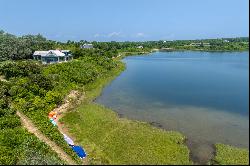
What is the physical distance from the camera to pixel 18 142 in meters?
20.6

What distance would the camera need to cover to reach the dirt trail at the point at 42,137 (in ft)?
62.5

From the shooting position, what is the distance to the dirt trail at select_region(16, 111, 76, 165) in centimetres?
1904

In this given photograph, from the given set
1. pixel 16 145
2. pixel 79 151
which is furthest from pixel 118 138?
pixel 16 145

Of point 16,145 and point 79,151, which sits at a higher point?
point 16,145

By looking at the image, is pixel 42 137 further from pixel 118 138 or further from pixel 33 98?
pixel 33 98

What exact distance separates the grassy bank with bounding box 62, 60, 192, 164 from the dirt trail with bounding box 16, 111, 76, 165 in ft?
4.96

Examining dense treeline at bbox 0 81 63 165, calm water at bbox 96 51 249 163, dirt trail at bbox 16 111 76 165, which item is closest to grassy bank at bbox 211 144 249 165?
calm water at bbox 96 51 249 163

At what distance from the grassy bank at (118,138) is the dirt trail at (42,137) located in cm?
151

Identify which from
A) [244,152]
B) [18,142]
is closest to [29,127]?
[18,142]

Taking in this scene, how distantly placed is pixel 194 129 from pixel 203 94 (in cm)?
919

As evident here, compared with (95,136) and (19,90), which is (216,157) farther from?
(19,90)

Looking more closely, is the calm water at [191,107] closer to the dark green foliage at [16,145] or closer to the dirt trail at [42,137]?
the dirt trail at [42,137]

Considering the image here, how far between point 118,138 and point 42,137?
602 cm

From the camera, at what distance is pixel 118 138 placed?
79.6 ft
